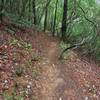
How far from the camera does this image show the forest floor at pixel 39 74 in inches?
378

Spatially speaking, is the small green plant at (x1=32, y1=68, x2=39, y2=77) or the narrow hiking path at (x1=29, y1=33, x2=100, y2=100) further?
the small green plant at (x1=32, y1=68, x2=39, y2=77)

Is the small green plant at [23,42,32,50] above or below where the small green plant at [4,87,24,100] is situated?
above

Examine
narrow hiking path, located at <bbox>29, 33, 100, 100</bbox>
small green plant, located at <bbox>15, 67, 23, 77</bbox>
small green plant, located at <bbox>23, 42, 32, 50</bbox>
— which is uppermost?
small green plant, located at <bbox>23, 42, 32, 50</bbox>

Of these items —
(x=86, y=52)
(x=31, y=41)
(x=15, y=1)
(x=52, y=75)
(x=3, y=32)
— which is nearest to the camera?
(x=52, y=75)

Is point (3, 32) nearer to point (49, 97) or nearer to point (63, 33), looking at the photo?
point (49, 97)

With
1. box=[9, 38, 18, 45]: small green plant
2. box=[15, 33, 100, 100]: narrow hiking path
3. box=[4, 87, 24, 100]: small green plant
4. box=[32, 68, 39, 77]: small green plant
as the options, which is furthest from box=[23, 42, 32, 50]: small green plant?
box=[4, 87, 24, 100]: small green plant

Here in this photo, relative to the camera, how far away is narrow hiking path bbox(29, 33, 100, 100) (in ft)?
34.3

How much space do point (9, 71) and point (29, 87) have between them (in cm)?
100

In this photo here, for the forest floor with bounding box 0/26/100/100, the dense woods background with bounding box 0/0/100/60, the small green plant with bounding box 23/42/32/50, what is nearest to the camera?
the forest floor with bounding box 0/26/100/100

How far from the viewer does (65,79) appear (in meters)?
11.6

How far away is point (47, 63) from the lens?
40.0ft

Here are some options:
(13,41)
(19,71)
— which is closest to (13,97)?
(19,71)

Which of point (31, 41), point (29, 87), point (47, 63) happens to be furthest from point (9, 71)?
point (31, 41)

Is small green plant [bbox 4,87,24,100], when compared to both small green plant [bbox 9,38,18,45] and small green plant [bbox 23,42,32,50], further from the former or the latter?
small green plant [bbox 23,42,32,50]
